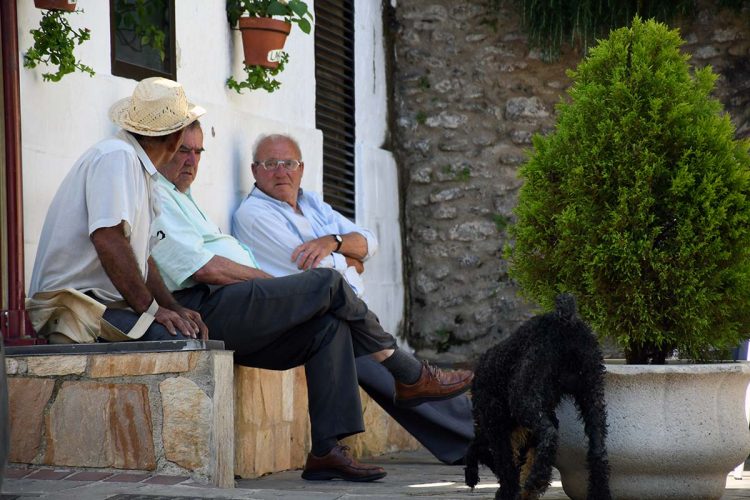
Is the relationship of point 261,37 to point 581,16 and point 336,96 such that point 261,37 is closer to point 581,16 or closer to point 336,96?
point 336,96

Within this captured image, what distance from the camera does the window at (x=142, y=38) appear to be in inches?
191

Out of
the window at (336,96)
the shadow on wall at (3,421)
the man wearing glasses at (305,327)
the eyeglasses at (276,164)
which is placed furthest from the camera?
the window at (336,96)

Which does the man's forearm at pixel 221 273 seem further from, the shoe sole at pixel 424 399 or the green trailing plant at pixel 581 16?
the green trailing plant at pixel 581 16

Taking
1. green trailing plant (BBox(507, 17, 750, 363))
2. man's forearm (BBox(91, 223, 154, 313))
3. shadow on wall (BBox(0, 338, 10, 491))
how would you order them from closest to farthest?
shadow on wall (BBox(0, 338, 10, 491))
green trailing plant (BBox(507, 17, 750, 363))
man's forearm (BBox(91, 223, 154, 313))

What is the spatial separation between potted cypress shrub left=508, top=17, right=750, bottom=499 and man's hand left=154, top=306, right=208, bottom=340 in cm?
102

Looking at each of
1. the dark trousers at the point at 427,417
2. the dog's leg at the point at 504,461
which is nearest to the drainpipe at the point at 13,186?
the dog's leg at the point at 504,461

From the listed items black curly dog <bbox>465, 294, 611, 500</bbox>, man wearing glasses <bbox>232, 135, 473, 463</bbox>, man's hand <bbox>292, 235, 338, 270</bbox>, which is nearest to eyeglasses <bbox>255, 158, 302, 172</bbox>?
man wearing glasses <bbox>232, 135, 473, 463</bbox>

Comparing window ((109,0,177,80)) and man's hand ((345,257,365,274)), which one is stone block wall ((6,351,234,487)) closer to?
window ((109,0,177,80))

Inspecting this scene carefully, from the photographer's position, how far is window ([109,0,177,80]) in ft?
15.9

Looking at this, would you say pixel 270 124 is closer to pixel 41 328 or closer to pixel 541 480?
pixel 41 328

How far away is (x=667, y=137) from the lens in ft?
11.8

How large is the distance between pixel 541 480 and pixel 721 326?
33.7 inches

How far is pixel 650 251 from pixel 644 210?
12cm

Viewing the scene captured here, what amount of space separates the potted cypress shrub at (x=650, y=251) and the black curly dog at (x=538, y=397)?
0.16 meters
